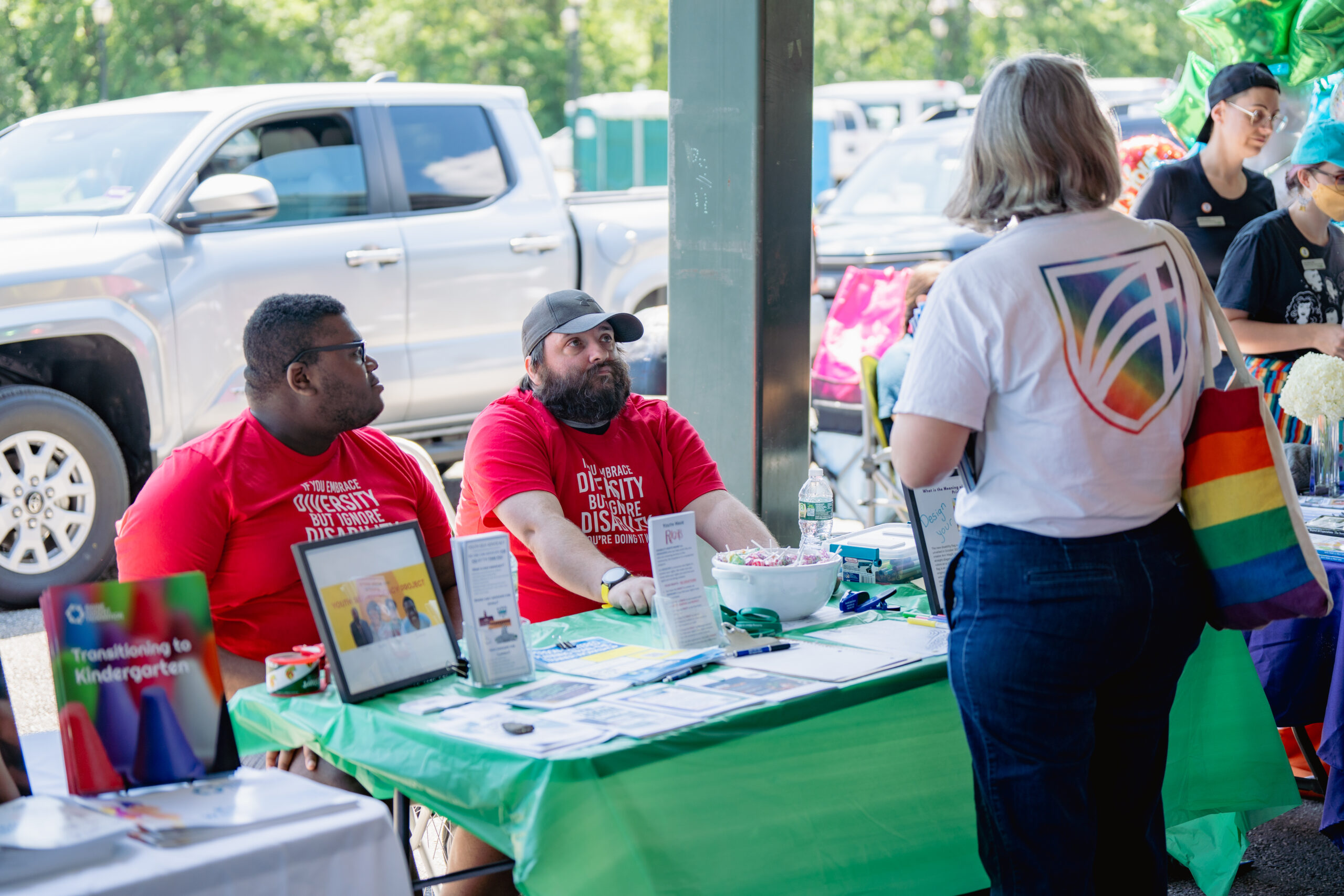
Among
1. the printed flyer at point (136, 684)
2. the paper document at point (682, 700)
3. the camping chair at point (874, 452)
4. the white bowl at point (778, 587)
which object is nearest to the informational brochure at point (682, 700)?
the paper document at point (682, 700)

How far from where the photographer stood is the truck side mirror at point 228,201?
5875mm

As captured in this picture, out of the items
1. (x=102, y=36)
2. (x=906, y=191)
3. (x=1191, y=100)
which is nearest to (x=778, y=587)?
(x=1191, y=100)

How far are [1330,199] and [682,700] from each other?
3057 mm

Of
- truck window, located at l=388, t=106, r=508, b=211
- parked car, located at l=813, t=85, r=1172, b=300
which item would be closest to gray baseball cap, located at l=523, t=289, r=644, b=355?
truck window, located at l=388, t=106, r=508, b=211

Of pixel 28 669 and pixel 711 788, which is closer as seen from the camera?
pixel 711 788

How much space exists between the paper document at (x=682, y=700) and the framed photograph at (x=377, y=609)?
1.16 ft

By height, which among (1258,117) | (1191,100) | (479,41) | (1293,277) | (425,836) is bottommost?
(425,836)

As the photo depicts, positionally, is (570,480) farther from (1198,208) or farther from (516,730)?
(1198,208)

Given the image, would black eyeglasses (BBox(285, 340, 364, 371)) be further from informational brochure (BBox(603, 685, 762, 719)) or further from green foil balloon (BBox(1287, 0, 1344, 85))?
green foil balloon (BBox(1287, 0, 1344, 85))

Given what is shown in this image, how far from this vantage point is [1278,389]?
443 centimetres

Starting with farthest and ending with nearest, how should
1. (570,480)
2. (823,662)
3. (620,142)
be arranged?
(620,142) → (570,480) → (823,662)

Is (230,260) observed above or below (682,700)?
above

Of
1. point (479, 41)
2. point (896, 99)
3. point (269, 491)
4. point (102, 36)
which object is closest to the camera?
point (269, 491)

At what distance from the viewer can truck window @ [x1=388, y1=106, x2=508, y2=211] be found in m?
6.80
